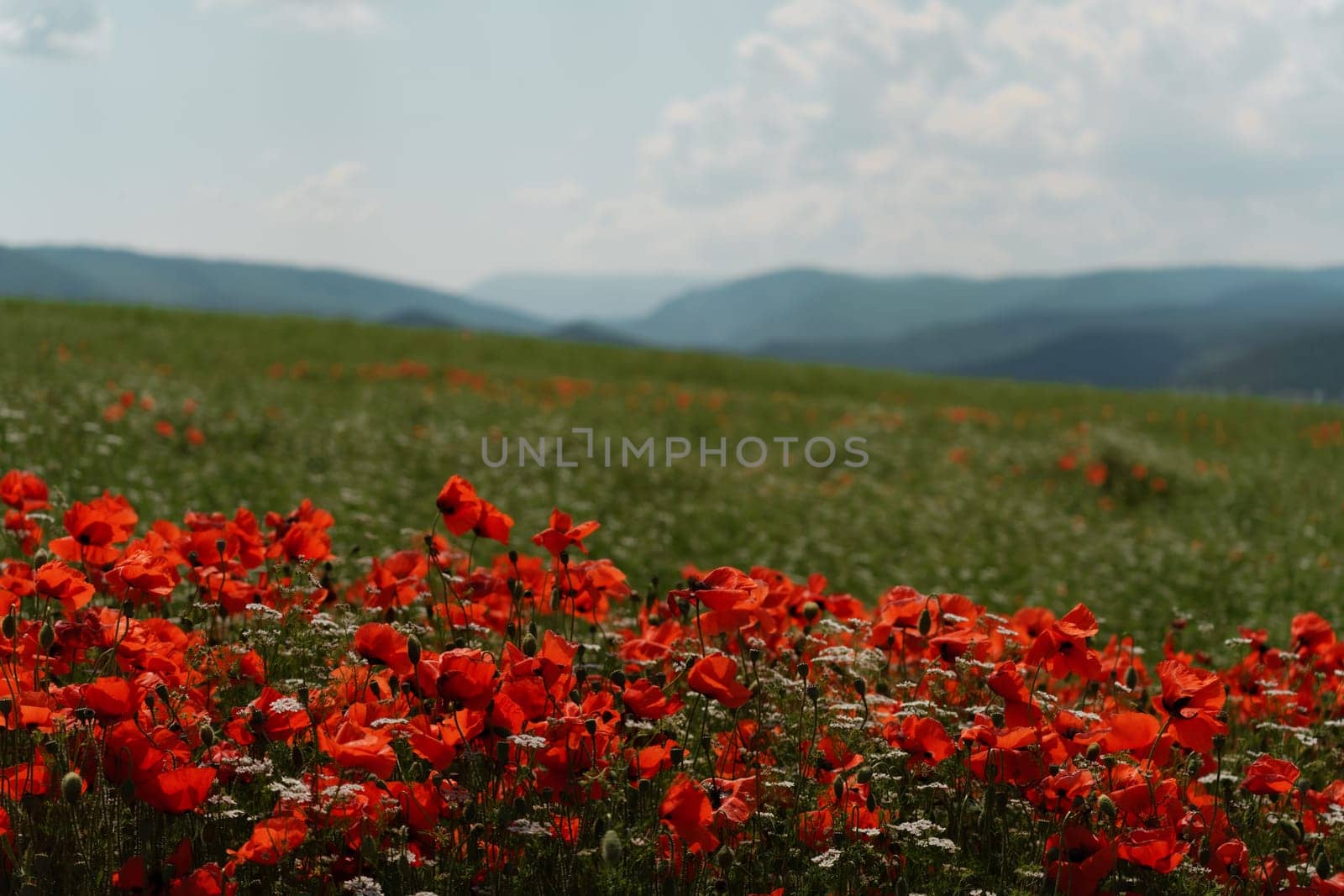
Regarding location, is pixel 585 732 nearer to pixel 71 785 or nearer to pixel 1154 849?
pixel 71 785

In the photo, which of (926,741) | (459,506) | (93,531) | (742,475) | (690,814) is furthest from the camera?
(742,475)

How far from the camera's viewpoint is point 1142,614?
8547 mm

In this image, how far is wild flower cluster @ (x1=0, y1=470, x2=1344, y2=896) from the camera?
2068 mm

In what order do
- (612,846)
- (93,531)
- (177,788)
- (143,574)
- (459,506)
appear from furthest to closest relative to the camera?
(93,531), (459,506), (143,574), (177,788), (612,846)

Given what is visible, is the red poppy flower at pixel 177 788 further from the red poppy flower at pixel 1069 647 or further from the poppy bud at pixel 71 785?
the red poppy flower at pixel 1069 647

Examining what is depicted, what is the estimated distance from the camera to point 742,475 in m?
12.9

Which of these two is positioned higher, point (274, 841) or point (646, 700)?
point (646, 700)

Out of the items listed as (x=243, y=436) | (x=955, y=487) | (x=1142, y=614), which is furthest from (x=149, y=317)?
(x=1142, y=614)

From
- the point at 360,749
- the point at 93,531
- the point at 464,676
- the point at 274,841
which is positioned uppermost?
the point at 93,531

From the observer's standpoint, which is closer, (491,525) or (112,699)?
(112,699)

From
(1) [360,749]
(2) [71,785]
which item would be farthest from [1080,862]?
(2) [71,785]

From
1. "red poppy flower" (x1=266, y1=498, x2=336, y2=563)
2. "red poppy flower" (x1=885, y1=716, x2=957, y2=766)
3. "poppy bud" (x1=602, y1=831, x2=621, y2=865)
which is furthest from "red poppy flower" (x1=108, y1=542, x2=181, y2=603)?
"red poppy flower" (x1=885, y1=716, x2=957, y2=766)

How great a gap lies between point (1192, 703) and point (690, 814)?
1182 millimetres

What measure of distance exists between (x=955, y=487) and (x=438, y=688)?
12035 mm
